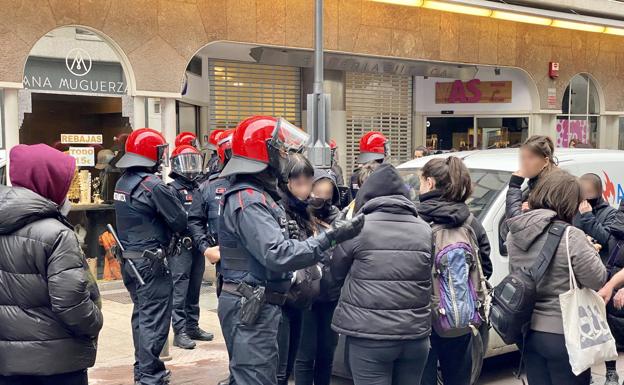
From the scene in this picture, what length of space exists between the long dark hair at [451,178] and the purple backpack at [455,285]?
234mm

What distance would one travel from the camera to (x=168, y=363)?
688cm

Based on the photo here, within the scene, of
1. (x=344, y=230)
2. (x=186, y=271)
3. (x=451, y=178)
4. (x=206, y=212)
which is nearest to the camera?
(x=344, y=230)

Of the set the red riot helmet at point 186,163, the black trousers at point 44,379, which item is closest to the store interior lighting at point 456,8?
the red riot helmet at point 186,163

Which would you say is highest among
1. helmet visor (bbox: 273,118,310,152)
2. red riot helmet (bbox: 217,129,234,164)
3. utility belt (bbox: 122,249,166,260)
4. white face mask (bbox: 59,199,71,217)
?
helmet visor (bbox: 273,118,310,152)

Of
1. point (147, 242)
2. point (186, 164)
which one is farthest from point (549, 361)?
point (186, 164)

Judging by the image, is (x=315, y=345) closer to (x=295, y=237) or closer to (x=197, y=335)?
(x=295, y=237)

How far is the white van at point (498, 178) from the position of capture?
620 centimetres

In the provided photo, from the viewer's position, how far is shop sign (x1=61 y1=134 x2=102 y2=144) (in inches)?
382

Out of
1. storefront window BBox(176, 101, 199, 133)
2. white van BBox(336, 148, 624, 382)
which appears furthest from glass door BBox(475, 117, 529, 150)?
white van BBox(336, 148, 624, 382)

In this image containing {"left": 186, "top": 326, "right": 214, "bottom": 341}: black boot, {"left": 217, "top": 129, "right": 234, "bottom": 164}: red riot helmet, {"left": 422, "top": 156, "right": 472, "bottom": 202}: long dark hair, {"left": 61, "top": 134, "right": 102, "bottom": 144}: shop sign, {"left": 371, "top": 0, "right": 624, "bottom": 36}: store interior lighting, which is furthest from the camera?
{"left": 371, "top": 0, "right": 624, "bottom": 36}: store interior lighting

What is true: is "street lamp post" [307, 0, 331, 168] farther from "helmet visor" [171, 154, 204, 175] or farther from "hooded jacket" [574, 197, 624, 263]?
"hooded jacket" [574, 197, 624, 263]

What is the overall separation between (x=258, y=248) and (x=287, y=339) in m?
0.91

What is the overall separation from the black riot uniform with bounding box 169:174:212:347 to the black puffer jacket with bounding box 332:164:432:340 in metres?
3.37

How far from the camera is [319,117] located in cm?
890
